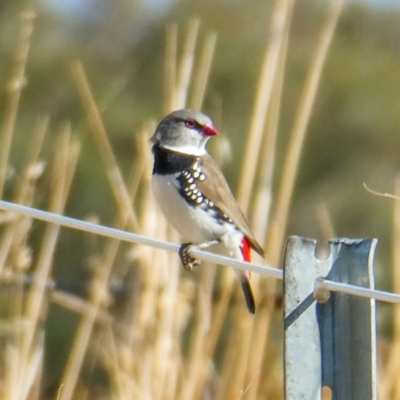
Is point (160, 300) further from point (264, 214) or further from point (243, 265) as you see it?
point (243, 265)

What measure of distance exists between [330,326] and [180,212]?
1834 millimetres

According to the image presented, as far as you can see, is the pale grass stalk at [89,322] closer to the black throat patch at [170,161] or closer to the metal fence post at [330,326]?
the black throat patch at [170,161]

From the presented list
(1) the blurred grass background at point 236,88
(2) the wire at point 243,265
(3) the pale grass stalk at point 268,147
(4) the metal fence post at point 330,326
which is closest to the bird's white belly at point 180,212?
(3) the pale grass stalk at point 268,147

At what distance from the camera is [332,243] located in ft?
6.07

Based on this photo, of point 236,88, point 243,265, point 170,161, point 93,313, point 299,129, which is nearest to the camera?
point 243,265

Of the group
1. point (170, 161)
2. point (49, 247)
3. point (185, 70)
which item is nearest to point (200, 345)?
point (49, 247)

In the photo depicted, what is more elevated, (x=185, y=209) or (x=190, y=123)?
(x=190, y=123)

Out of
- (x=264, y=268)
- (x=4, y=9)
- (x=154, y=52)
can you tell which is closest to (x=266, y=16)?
(x=154, y=52)

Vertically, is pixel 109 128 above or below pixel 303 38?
below

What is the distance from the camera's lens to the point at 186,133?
3969 mm

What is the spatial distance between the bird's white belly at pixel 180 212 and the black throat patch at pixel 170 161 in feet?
0.15

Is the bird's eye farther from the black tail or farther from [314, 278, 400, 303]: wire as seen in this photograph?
[314, 278, 400, 303]: wire

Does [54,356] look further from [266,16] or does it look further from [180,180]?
[266,16]

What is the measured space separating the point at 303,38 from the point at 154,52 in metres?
1.67
